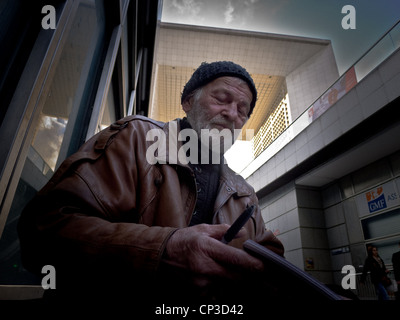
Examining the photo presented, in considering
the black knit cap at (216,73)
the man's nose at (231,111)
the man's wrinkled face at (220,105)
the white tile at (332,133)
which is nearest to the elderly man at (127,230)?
the man's wrinkled face at (220,105)

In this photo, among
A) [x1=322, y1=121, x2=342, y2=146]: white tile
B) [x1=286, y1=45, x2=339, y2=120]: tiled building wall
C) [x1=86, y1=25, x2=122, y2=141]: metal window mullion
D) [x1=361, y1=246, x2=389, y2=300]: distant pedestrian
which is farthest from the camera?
[x1=286, y1=45, x2=339, y2=120]: tiled building wall

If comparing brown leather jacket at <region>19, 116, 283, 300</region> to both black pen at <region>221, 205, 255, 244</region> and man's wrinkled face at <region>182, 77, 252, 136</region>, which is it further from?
man's wrinkled face at <region>182, 77, 252, 136</region>

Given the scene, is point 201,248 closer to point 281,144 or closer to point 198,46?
point 281,144

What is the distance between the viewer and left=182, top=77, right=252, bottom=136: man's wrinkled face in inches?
68.0

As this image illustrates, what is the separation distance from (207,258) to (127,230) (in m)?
0.31

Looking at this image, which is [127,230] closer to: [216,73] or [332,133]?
[216,73]

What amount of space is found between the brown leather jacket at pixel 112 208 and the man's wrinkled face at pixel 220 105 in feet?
1.40

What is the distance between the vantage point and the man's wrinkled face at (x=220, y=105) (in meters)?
1.73

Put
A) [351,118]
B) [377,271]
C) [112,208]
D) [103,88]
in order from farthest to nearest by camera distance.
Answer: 1. [351,118]
2. [377,271]
3. [103,88]
4. [112,208]

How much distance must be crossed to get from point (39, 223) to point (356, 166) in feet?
31.3

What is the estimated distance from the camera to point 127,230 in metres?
0.80

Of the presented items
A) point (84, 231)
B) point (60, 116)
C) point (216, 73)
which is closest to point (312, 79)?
point (216, 73)

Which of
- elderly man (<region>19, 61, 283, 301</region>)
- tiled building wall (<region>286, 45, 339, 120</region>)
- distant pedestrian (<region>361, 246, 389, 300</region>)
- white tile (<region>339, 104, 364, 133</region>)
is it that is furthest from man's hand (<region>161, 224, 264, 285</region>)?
tiled building wall (<region>286, 45, 339, 120</region>)

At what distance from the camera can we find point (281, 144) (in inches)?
378
